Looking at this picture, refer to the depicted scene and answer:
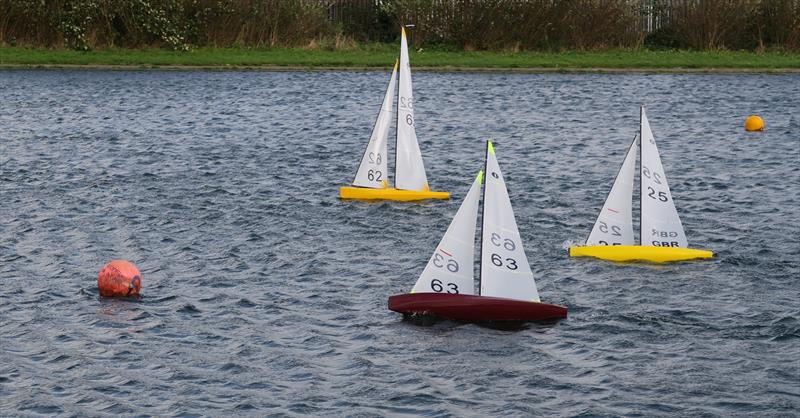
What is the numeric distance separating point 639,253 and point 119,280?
44.5 feet

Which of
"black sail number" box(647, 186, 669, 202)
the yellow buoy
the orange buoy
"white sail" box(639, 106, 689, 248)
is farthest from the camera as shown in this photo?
the yellow buoy

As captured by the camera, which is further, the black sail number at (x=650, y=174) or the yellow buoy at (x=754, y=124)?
the yellow buoy at (x=754, y=124)

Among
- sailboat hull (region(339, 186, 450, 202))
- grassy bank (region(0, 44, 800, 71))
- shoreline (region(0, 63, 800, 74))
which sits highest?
grassy bank (region(0, 44, 800, 71))

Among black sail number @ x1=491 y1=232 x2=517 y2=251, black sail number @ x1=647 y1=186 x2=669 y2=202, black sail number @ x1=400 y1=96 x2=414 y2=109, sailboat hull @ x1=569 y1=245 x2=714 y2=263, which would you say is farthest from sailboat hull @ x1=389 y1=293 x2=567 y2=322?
black sail number @ x1=400 y1=96 x2=414 y2=109

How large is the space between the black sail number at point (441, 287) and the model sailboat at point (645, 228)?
7.30 metres

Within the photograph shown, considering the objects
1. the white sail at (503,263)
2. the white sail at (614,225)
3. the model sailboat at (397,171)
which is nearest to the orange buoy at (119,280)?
the white sail at (503,263)

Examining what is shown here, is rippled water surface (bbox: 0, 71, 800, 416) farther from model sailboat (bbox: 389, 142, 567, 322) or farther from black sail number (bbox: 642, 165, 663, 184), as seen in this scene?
black sail number (bbox: 642, 165, 663, 184)

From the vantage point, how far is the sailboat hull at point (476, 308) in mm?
32031

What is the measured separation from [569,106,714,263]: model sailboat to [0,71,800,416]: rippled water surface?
57cm

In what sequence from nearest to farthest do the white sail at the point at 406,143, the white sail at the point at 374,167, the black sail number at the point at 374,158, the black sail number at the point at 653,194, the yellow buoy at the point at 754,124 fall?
the black sail number at the point at 653,194
the white sail at the point at 406,143
the white sail at the point at 374,167
the black sail number at the point at 374,158
the yellow buoy at the point at 754,124

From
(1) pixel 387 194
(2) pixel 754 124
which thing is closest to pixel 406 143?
(1) pixel 387 194

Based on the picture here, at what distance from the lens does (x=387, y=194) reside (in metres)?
47.4

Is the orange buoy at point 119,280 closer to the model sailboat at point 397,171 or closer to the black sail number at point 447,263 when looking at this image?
the black sail number at point 447,263

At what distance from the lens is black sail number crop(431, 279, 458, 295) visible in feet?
106
